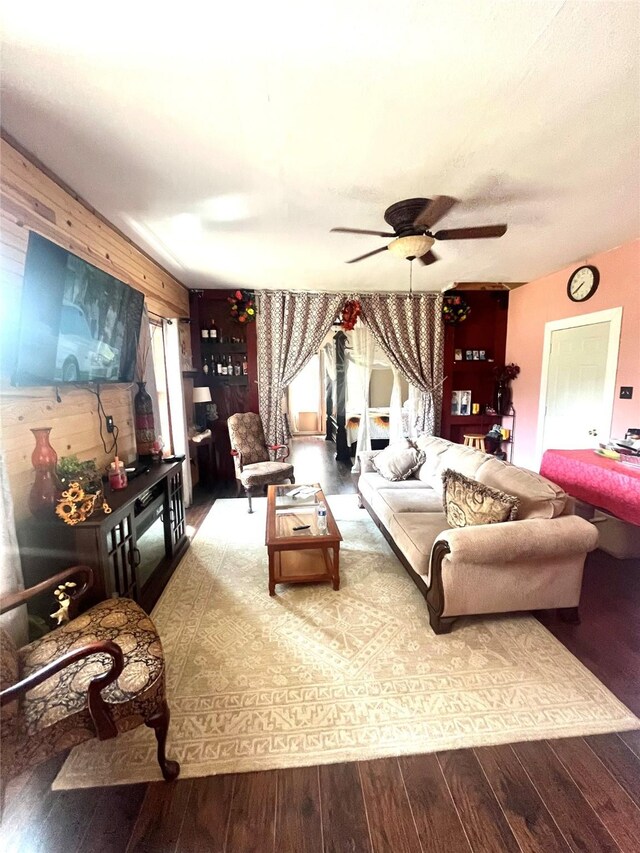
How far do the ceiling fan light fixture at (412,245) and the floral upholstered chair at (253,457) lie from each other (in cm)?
266

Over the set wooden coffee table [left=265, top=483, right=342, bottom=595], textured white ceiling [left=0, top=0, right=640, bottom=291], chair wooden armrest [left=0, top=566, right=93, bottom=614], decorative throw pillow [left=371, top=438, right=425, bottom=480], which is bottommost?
wooden coffee table [left=265, top=483, right=342, bottom=595]

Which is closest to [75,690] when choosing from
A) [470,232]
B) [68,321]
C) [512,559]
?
[68,321]

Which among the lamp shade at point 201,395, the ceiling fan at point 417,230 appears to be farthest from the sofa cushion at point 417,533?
the lamp shade at point 201,395

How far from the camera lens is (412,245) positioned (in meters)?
2.29

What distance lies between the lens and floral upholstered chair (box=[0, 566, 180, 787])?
1.10m

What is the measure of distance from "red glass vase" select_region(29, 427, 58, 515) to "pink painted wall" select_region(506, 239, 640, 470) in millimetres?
4748

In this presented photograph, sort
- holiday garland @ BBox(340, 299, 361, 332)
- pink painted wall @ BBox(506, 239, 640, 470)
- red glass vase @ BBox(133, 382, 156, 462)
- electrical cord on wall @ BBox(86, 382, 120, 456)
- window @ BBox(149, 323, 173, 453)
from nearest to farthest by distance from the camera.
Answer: electrical cord on wall @ BBox(86, 382, 120, 456)
red glass vase @ BBox(133, 382, 156, 462)
pink painted wall @ BBox(506, 239, 640, 470)
window @ BBox(149, 323, 173, 453)
holiday garland @ BBox(340, 299, 361, 332)

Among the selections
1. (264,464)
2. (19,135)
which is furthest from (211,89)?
(264,464)

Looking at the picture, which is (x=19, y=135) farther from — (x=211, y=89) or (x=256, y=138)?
(x=256, y=138)

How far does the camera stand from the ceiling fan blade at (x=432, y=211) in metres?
2.03

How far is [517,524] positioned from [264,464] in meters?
2.96

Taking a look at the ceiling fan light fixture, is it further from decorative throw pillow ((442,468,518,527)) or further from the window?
the window

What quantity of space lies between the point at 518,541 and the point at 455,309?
413cm

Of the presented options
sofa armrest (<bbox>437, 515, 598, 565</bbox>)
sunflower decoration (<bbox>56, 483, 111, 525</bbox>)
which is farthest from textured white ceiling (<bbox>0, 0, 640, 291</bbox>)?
sofa armrest (<bbox>437, 515, 598, 565</bbox>)
